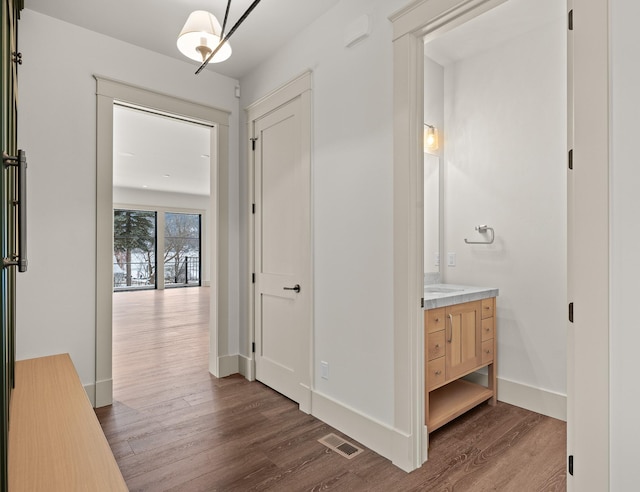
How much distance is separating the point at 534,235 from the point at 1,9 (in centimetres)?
307

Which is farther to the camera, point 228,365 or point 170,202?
point 170,202

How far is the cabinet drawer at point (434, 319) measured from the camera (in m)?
2.25

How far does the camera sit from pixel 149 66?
10.1 feet

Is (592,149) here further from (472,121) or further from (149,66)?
(149,66)

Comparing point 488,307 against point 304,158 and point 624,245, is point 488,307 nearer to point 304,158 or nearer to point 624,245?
point 624,245

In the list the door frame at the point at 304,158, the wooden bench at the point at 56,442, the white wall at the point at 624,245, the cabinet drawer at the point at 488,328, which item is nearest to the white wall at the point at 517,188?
the cabinet drawer at the point at 488,328

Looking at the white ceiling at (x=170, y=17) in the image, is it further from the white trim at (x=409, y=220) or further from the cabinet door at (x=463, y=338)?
the cabinet door at (x=463, y=338)

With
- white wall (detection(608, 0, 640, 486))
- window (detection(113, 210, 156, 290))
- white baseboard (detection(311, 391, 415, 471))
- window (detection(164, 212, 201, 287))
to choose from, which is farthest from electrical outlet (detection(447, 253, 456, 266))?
window (detection(113, 210, 156, 290))

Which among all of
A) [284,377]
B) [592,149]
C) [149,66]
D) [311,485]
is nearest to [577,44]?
[592,149]

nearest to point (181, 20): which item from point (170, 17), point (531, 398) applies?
point (170, 17)

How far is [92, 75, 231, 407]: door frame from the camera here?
2.81 metres

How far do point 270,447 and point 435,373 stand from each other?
1.11m

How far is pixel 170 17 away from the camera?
262 centimetres

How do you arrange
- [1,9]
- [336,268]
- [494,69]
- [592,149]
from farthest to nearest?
[494,69]
[336,268]
[592,149]
[1,9]
